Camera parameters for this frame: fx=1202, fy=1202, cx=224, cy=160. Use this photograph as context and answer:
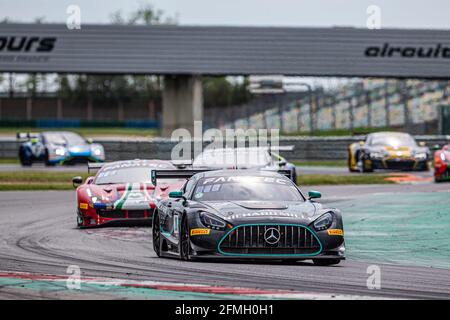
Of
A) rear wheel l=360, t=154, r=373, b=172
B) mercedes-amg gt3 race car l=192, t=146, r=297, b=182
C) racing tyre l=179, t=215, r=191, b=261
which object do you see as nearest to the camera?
racing tyre l=179, t=215, r=191, b=261

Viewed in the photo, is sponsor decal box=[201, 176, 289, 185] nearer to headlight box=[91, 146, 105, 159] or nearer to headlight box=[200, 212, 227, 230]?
headlight box=[200, 212, 227, 230]

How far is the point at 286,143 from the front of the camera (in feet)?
131

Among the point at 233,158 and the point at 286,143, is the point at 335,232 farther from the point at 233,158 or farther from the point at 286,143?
the point at 286,143

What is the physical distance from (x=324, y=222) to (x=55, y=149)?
89.0ft

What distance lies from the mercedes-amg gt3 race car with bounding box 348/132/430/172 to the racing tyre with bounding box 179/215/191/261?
67.1 feet

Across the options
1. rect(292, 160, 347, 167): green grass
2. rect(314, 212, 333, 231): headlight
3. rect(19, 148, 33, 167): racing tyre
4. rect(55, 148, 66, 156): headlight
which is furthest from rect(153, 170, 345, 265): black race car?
rect(292, 160, 347, 167): green grass

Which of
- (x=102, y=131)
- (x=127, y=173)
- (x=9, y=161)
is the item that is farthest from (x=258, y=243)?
(x=102, y=131)

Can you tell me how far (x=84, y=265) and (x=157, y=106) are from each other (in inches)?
3092

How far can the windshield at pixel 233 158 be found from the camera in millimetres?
23141

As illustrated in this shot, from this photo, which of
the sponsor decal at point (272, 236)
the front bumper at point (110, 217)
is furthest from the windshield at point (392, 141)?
the sponsor decal at point (272, 236)

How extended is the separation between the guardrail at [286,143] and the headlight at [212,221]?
25298mm

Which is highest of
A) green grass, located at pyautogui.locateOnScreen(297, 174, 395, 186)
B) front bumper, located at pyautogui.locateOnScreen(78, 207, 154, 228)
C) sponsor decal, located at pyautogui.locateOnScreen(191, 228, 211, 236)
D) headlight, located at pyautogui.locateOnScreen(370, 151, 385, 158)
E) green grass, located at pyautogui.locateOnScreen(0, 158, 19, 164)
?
headlight, located at pyautogui.locateOnScreen(370, 151, 385, 158)

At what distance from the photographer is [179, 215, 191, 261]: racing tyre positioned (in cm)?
1209

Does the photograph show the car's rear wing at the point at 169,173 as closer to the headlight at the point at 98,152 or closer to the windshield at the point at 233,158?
the windshield at the point at 233,158
